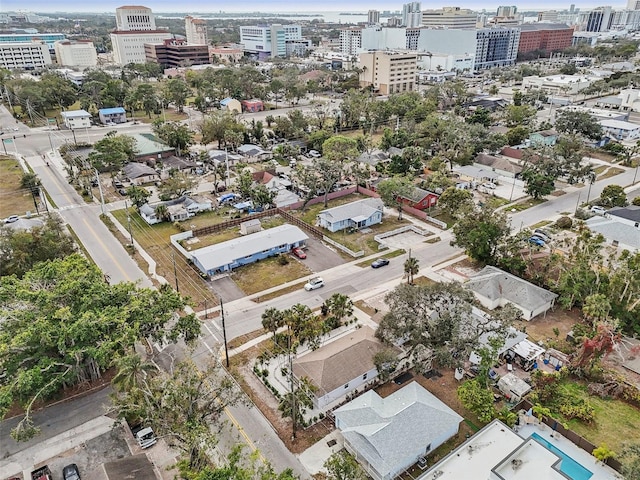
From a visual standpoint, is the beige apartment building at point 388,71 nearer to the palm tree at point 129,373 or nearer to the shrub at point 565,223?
the shrub at point 565,223

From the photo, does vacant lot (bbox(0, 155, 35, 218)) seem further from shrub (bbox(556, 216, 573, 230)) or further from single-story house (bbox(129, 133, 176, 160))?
shrub (bbox(556, 216, 573, 230))

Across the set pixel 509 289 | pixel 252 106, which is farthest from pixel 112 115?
pixel 509 289

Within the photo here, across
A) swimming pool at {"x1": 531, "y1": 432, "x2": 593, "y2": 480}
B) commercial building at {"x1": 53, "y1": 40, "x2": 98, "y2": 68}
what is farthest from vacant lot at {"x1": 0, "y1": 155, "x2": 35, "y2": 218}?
commercial building at {"x1": 53, "y1": 40, "x2": 98, "y2": 68}

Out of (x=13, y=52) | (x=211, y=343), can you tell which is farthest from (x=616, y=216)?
(x=13, y=52)

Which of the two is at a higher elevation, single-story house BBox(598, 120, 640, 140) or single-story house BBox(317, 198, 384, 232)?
single-story house BBox(598, 120, 640, 140)

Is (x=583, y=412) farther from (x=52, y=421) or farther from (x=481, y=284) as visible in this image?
(x=52, y=421)

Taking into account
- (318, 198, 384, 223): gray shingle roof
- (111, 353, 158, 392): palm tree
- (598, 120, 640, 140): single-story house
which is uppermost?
(111, 353, 158, 392): palm tree

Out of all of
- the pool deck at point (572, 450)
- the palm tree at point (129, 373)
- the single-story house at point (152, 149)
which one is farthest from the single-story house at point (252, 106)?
the pool deck at point (572, 450)
